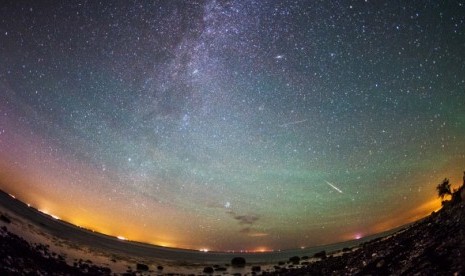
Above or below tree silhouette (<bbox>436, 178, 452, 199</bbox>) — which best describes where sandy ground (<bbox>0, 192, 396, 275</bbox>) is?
below

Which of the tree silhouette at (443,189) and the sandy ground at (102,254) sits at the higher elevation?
the tree silhouette at (443,189)

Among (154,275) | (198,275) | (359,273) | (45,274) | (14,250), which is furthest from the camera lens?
(198,275)

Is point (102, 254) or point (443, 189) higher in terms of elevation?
point (443, 189)

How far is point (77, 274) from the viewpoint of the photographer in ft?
59.4

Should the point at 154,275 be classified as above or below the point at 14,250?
below

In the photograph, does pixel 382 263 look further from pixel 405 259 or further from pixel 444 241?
pixel 444 241

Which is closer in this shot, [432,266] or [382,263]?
[432,266]

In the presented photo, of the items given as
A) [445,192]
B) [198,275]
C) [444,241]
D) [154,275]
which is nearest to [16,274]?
[444,241]

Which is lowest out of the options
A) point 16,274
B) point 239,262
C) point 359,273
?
point 239,262

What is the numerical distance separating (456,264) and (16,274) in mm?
15101

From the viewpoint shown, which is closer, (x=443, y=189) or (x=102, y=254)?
(x=443, y=189)

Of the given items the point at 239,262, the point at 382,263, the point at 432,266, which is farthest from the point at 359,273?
the point at 239,262

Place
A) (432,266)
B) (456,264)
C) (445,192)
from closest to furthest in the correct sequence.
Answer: (456,264) < (432,266) < (445,192)

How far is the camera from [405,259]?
34.0 feet
